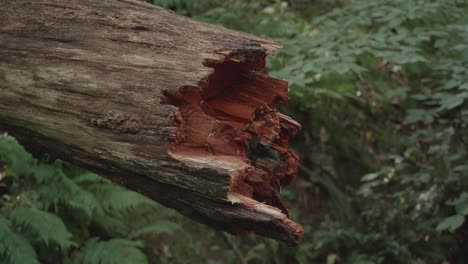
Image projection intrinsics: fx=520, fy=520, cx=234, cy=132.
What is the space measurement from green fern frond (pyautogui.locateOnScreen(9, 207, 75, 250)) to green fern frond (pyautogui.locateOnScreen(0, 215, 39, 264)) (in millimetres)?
161

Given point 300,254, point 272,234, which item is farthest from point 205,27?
point 300,254

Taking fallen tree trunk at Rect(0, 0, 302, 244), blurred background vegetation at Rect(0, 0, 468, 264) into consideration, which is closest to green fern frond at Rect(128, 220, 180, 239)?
blurred background vegetation at Rect(0, 0, 468, 264)

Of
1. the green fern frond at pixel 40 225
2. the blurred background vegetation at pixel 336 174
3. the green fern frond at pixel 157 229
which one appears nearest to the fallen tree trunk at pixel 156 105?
the green fern frond at pixel 40 225

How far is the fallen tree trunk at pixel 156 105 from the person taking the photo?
6.20 ft

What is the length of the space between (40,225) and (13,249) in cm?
29

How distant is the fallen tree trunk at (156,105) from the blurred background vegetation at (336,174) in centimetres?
123

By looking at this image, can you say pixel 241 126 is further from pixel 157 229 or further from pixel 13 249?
pixel 157 229

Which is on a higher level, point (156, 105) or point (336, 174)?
point (156, 105)

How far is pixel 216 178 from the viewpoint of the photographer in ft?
5.91

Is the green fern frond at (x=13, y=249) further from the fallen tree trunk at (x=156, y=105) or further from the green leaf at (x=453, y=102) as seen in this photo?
the green leaf at (x=453, y=102)

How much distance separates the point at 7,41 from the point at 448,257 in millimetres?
4385

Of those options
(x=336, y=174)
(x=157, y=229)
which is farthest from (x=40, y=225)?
(x=336, y=174)

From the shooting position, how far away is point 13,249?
3.09 metres

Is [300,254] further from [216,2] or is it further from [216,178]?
[216,178]
